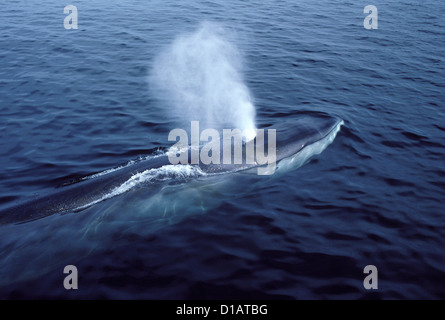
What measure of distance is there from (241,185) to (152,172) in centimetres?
276

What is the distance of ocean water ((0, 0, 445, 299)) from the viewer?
9195 mm

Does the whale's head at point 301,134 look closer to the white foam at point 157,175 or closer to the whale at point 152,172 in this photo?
the whale at point 152,172

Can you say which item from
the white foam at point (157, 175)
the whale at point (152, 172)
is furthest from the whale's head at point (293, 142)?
the white foam at point (157, 175)

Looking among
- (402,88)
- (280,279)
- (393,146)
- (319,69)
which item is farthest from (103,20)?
(280,279)

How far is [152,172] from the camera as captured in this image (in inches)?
473

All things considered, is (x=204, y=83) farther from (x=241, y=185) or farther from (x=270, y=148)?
(x=241, y=185)

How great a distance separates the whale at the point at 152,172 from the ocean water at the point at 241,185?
305 millimetres

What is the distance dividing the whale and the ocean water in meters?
0.31

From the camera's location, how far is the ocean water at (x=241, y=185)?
9195mm

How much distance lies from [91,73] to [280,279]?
18.8 meters

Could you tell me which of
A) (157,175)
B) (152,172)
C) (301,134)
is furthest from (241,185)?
(301,134)

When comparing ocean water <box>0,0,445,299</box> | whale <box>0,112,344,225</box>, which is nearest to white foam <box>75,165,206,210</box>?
whale <box>0,112,344,225</box>

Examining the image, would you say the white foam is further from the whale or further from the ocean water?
the ocean water

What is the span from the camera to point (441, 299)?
8.66 m
